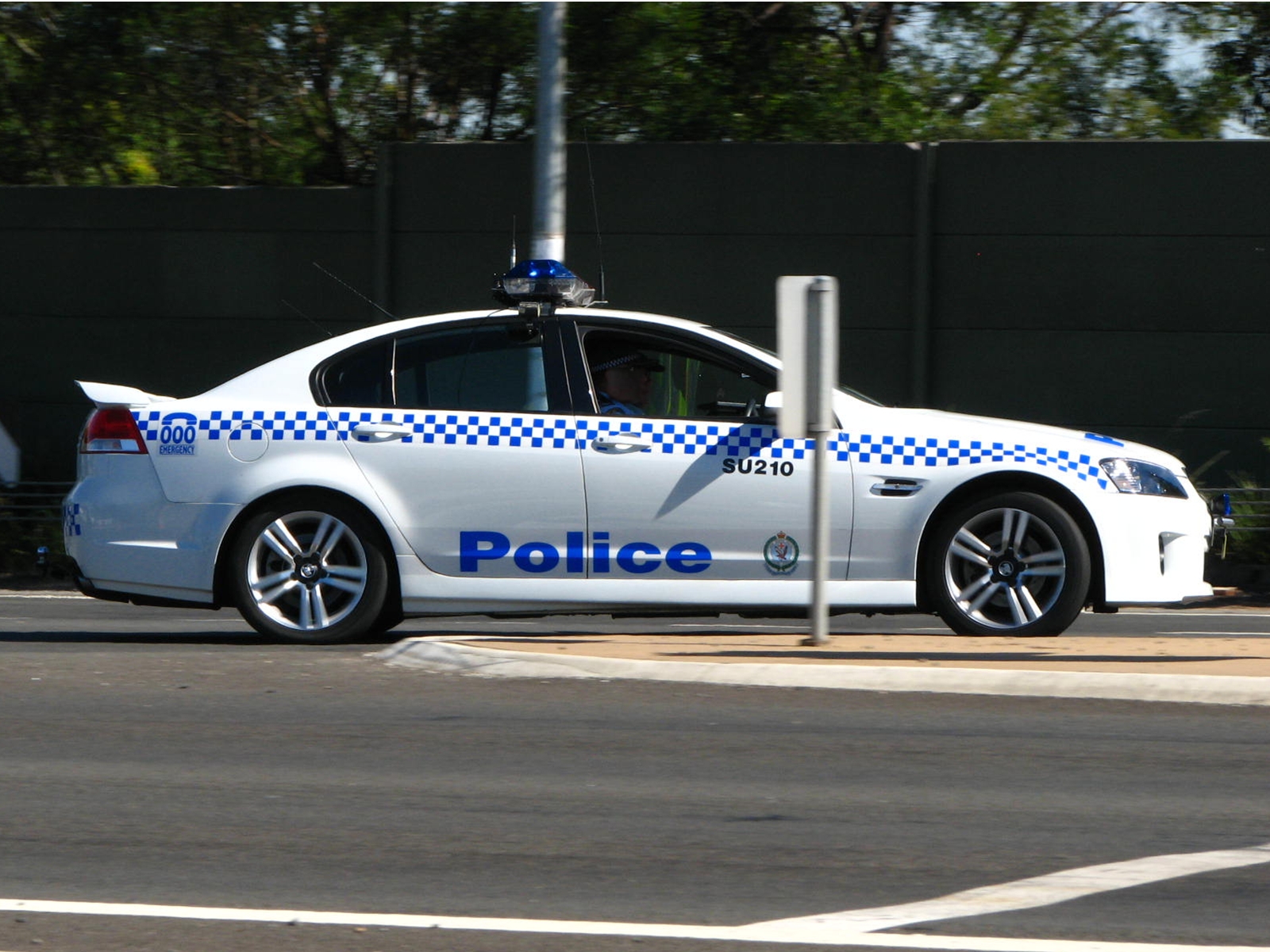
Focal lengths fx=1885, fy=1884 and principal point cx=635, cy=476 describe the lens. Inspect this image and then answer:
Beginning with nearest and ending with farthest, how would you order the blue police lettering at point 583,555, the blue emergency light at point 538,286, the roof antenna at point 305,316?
the blue police lettering at point 583,555 < the blue emergency light at point 538,286 < the roof antenna at point 305,316

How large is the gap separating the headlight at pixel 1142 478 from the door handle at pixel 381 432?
318 centimetres

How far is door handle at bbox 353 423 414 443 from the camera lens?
8656 mm

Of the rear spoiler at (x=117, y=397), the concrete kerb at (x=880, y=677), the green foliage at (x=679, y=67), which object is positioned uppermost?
the green foliage at (x=679, y=67)

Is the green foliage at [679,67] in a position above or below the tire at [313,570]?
above

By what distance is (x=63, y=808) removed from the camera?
17.9ft

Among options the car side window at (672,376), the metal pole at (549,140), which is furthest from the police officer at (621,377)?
the metal pole at (549,140)

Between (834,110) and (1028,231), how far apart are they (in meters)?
2.20

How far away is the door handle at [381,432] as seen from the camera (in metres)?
8.66

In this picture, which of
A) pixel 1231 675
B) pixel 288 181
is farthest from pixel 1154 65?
pixel 1231 675

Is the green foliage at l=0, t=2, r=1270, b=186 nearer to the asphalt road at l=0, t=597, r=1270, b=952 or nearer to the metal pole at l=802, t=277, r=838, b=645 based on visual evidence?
the metal pole at l=802, t=277, r=838, b=645

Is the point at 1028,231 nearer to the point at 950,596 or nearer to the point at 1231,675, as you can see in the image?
the point at 950,596

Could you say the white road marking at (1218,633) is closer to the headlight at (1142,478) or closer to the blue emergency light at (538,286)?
the headlight at (1142,478)

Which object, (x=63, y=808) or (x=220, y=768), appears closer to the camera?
(x=63, y=808)

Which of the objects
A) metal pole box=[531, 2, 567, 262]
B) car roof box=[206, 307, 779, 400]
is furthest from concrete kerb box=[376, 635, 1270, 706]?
metal pole box=[531, 2, 567, 262]
